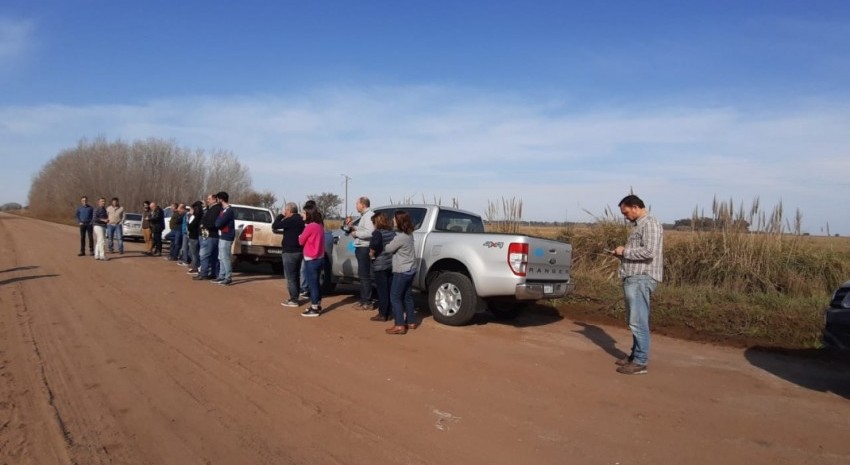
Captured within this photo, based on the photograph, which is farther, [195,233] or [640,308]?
[195,233]

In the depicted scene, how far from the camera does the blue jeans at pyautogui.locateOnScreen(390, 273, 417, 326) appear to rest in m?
8.11

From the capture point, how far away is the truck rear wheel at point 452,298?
27.4 ft

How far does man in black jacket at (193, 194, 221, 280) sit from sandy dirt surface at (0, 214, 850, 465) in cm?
352

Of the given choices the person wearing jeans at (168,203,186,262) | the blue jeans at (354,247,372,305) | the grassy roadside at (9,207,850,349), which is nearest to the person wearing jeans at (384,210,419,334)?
the blue jeans at (354,247,372,305)

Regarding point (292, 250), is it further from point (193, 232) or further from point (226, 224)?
point (193, 232)

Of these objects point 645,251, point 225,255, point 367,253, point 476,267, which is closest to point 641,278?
point 645,251

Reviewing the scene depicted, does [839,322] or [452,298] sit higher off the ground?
[839,322]

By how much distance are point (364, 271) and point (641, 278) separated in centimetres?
472

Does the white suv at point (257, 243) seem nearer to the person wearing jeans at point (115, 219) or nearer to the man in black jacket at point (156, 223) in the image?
the man in black jacket at point (156, 223)

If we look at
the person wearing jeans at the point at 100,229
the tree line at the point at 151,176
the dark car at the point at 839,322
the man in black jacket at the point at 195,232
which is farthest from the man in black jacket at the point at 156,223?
the tree line at the point at 151,176

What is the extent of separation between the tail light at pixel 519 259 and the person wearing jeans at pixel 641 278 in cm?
183

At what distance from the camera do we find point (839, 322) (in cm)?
560

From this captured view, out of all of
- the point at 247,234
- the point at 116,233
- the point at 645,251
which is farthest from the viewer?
the point at 116,233

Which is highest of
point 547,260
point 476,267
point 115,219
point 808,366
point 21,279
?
point 115,219
